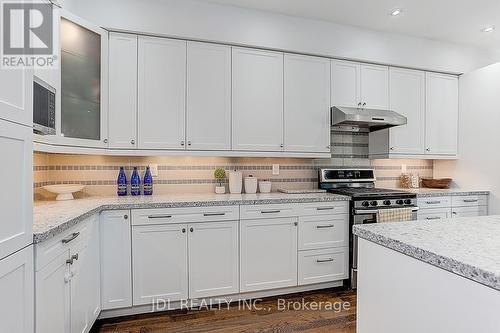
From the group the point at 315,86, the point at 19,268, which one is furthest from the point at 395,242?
the point at 315,86

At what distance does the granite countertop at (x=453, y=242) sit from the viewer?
0.83m

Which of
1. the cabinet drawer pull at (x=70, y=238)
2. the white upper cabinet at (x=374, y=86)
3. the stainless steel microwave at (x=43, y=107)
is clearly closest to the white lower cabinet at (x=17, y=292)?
the cabinet drawer pull at (x=70, y=238)

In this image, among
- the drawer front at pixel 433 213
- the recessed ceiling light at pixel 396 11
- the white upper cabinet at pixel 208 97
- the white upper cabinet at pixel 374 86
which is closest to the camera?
the white upper cabinet at pixel 208 97

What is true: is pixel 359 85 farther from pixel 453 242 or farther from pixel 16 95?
pixel 16 95

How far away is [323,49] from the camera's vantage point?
310cm

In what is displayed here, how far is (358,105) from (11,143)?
3063 mm

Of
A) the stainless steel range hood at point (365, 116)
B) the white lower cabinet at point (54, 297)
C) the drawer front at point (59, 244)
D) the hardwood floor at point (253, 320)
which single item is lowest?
the hardwood floor at point (253, 320)

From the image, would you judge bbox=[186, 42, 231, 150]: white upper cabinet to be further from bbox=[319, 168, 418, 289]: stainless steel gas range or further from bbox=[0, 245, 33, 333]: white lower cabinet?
bbox=[0, 245, 33, 333]: white lower cabinet

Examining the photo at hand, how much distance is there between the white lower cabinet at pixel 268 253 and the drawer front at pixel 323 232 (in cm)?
9

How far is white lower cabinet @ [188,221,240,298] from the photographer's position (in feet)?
8.09

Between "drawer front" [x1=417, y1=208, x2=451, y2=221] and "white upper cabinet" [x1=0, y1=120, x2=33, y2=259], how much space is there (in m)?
3.33

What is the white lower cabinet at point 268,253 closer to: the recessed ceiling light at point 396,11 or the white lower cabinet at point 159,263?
the white lower cabinet at point 159,263

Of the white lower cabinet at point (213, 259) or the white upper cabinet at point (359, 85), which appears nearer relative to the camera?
the white lower cabinet at point (213, 259)

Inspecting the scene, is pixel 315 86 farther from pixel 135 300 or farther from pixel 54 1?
pixel 135 300
